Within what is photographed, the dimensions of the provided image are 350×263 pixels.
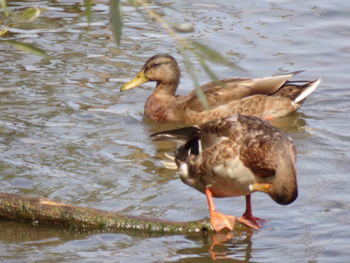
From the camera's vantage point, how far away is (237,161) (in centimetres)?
539

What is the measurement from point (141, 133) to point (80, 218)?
3301 millimetres

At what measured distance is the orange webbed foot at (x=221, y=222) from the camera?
543 cm

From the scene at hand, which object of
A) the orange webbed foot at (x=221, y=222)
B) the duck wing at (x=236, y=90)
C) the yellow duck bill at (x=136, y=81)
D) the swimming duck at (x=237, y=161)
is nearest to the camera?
the swimming duck at (x=237, y=161)

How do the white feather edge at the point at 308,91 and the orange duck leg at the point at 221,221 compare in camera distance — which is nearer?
the orange duck leg at the point at 221,221

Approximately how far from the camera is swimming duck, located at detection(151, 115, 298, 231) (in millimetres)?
5133

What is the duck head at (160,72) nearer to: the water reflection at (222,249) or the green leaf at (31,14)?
the water reflection at (222,249)

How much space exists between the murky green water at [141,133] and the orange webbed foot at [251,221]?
0.06 meters

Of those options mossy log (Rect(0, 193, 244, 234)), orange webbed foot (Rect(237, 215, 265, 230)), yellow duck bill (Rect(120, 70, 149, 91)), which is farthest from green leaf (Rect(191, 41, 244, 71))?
yellow duck bill (Rect(120, 70, 149, 91))

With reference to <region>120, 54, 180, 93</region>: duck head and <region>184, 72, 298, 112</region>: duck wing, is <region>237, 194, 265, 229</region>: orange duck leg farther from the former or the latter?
<region>120, 54, 180, 93</region>: duck head

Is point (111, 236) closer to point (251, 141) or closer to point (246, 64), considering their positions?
point (251, 141)

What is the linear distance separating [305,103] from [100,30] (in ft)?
11.7

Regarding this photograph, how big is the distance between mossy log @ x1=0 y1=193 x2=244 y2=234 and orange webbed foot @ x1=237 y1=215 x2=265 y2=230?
38 centimetres

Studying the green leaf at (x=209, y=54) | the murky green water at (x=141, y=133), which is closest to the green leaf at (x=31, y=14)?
the murky green water at (x=141, y=133)

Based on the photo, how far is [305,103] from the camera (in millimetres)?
9688
